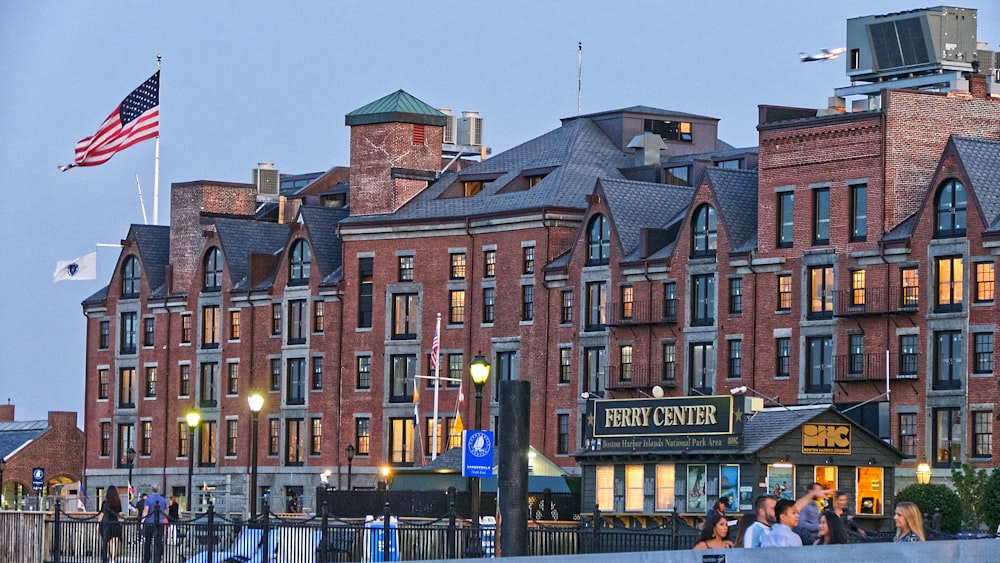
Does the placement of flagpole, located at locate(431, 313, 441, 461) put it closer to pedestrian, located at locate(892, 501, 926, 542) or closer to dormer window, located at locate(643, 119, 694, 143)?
dormer window, located at locate(643, 119, 694, 143)

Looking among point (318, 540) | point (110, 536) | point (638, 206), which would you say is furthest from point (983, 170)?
point (110, 536)

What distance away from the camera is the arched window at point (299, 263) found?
335 feet

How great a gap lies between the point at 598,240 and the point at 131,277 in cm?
3336

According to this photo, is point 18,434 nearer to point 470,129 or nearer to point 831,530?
point 470,129

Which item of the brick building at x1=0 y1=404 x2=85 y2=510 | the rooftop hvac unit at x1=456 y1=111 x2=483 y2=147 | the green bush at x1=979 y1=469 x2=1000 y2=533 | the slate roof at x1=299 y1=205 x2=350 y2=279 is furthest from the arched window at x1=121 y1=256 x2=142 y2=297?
the green bush at x1=979 y1=469 x2=1000 y2=533

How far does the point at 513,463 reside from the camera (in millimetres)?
31672

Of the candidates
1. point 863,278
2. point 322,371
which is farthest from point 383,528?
point 322,371

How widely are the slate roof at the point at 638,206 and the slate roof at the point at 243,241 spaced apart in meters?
22.9

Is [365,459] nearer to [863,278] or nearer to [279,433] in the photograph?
[279,433]

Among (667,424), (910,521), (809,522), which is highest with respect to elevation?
(667,424)

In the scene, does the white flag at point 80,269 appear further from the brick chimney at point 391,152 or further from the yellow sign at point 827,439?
the yellow sign at point 827,439

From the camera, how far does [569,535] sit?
42.0m

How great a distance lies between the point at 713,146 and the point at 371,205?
18.7 metres

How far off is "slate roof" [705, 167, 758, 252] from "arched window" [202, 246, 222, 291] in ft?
104
